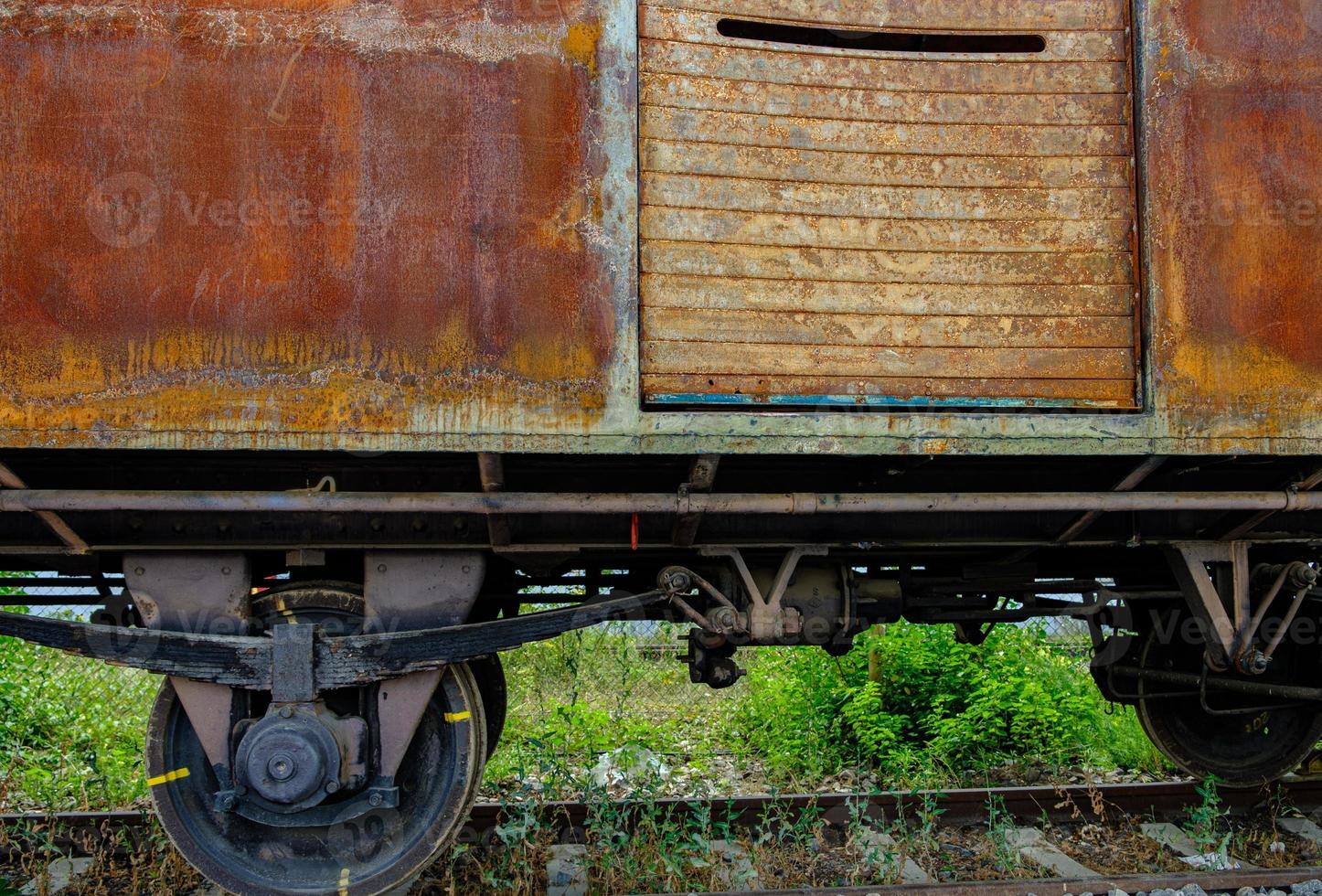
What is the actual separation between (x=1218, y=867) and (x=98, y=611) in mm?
5022

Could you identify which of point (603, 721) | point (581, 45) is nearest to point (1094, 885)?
point (603, 721)

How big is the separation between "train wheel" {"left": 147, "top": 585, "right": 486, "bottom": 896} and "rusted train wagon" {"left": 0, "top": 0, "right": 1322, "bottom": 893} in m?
0.02

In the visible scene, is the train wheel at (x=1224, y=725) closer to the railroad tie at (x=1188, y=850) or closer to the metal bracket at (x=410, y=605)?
the railroad tie at (x=1188, y=850)

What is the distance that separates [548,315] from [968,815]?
12.0 ft

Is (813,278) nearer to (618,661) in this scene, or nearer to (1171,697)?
(1171,697)

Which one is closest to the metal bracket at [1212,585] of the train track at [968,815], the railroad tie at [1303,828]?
the train track at [968,815]

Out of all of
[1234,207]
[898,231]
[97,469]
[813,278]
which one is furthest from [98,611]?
[1234,207]

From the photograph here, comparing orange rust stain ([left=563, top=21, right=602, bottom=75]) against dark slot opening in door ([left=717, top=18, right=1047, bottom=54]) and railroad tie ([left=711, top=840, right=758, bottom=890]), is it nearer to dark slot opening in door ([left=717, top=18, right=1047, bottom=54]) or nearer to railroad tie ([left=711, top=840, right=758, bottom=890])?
A: dark slot opening in door ([left=717, top=18, right=1047, bottom=54])

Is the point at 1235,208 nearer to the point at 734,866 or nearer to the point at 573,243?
the point at 573,243

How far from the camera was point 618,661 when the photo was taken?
801cm

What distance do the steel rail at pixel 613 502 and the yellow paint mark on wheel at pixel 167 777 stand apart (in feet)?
3.35

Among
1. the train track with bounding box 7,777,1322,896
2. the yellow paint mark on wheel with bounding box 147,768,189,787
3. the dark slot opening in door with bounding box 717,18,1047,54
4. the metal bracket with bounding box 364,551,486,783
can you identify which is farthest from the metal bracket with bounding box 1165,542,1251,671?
the yellow paint mark on wheel with bounding box 147,768,189,787

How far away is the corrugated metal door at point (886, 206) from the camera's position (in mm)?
3279

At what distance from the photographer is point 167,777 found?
3.55 meters
